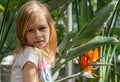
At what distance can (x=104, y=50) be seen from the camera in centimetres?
130

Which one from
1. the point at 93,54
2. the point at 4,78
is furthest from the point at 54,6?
the point at 4,78

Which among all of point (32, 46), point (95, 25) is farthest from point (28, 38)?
point (95, 25)

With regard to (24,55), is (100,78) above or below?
below

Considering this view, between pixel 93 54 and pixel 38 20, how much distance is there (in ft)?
1.19

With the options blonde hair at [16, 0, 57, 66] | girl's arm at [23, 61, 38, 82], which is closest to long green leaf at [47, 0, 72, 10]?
blonde hair at [16, 0, 57, 66]

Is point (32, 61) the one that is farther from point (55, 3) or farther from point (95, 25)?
point (55, 3)

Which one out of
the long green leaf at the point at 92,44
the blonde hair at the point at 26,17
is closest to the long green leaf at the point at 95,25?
the long green leaf at the point at 92,44

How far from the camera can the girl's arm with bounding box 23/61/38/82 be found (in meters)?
0.84

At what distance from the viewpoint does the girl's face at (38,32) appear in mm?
873

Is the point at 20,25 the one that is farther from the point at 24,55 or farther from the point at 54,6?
the point at 54,6

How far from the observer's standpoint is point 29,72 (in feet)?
2.76

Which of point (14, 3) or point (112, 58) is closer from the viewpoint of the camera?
point (112, 58)

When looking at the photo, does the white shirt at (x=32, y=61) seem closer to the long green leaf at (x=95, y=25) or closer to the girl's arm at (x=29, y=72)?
the girl's arm at (x=29, y=72)

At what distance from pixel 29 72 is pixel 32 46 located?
0.08 metres
